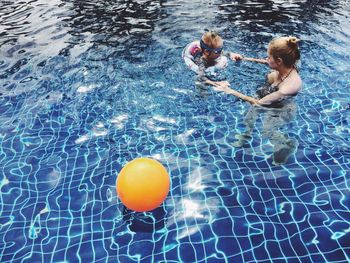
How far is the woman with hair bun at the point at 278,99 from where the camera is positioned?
14.0 feet

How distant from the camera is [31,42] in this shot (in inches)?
328

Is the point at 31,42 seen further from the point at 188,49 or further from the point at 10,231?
the point at 10,231

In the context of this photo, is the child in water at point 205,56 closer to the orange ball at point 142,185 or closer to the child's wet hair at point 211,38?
the child's wet hair at point 211,38

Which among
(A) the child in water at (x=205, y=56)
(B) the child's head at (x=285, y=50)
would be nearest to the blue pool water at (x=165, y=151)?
(A) the child in water at (x=205, y=56)

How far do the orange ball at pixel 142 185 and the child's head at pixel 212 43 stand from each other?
2969 mm

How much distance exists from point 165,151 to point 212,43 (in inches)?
82.9

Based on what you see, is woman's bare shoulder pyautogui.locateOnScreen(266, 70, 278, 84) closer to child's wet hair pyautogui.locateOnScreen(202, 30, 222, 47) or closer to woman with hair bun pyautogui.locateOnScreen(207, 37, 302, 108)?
woman with hair bun pyautogui.locateOnScreen(207, 37, 302, 108)

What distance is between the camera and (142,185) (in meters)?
3.29

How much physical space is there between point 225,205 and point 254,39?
5.20 metres

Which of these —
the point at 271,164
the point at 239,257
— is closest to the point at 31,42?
the point at 271,164

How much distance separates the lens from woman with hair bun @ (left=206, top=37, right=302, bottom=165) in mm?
4273

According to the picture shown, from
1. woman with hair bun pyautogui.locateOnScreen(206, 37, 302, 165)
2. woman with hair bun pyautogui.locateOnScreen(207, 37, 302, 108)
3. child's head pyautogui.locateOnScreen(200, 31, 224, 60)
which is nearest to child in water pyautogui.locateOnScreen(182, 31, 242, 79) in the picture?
child's head pyautogui.locateOnScreen(200, 31, 224, 60)

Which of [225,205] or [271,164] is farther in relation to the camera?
[271,164]

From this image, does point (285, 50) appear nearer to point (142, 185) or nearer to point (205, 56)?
point (205, 56)
